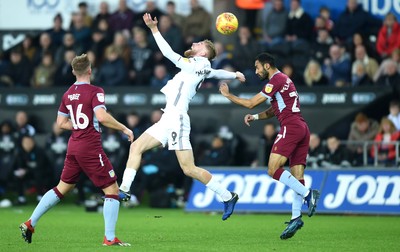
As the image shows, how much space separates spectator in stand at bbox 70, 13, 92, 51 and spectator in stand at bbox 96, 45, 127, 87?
135cm

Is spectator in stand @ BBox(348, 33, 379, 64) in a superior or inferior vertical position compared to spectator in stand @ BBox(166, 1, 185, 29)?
inferior

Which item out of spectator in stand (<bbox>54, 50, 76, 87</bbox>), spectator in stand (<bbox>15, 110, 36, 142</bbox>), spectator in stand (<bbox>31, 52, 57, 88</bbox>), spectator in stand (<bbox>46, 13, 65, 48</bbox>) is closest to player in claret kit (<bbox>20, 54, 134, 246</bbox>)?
spectator in stand (<bbox>15, 110, 36, 142</bbox>)

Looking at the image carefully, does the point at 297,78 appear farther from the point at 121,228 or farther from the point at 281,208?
the point at 121,228

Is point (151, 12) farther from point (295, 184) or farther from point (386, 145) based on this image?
point (295, 184)

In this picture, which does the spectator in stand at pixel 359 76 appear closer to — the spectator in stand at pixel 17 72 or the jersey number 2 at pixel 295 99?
the jersey number 2 at pixel 295 99

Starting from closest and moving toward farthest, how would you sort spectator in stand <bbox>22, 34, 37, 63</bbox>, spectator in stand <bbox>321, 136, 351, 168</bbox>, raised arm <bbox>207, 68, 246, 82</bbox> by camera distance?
raised arm <bbox>207, 68, 246, 82</bbox>, spectator in stand <bbox>321, 136, 351, 168</bbox>, spectator in stand <bbox>22, 34, 37, 63</bbox>

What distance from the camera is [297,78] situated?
21.3 meters

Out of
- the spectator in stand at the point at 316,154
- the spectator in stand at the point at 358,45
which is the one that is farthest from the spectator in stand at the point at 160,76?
the spectator in stand at the point at 358,45

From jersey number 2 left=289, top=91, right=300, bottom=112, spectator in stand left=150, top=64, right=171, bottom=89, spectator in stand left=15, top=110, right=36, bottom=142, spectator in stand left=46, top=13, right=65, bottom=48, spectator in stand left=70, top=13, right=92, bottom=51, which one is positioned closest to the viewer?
jersey number 2 left=289, top=91, right=300, bottom=112

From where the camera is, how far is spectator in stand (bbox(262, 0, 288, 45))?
22641 mm

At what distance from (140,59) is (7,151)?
11.8ft

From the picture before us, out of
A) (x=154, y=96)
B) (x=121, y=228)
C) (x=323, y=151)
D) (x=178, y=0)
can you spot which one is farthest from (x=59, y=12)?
(x=121, y=228)

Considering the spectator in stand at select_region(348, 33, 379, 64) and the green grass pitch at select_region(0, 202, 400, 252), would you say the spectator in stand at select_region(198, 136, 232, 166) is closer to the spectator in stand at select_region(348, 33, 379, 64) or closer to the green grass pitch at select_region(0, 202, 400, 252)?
the green grass pitch at select_region(0, 202, 400, 252)

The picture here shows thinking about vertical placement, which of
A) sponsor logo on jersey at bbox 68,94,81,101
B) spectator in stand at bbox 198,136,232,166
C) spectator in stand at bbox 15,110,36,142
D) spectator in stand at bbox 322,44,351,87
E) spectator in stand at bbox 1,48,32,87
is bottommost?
spectator in stand at bbox 198,136,232,166
